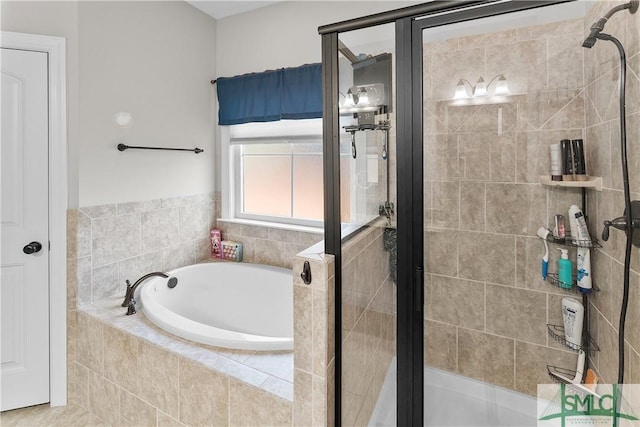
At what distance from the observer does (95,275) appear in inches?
83.4

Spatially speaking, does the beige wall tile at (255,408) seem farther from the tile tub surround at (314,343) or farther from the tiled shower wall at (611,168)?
the tiled shower wall at (611,168)

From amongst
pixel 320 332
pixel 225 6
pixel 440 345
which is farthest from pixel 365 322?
pixel 225 6

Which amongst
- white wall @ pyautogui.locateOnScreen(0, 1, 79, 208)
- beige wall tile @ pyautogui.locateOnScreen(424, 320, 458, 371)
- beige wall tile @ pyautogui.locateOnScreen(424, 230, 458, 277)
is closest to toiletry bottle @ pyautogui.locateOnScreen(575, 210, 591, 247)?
beige wall tile @ pyautogui.locateOnScreen(424, 230, 458, 277)

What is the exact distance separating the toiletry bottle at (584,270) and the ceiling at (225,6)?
8.36 ft

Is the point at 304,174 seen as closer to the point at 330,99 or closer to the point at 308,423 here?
the point at 330,99

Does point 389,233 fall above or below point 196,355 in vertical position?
above

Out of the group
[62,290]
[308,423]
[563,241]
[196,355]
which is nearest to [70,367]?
[62,290]

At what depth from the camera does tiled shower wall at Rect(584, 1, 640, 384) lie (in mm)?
1150

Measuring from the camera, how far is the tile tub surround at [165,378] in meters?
1.36

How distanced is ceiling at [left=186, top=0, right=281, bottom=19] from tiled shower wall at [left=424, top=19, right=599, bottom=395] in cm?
179

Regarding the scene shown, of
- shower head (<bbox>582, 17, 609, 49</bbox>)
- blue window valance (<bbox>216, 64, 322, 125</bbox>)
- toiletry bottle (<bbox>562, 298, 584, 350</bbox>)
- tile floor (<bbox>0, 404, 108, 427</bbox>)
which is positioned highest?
blue window valance (<bbox>216, 64, 322, 125</bbox>)

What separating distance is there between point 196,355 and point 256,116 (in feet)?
5.92

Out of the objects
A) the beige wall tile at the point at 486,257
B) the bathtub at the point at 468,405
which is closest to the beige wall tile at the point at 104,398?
the bathtub at the point at 468,405

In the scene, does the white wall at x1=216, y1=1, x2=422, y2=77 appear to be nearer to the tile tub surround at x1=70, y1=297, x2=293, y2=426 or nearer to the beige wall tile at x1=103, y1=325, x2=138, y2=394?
the tile tub surround at x1=70, y1=297, x2=293, y2=426
